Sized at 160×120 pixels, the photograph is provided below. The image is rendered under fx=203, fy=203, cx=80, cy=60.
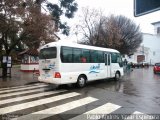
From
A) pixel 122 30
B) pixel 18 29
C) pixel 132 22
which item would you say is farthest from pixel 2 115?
pixel 132 22

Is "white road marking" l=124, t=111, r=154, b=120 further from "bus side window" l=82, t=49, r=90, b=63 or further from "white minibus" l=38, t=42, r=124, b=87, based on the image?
"bus side window" l=82, t=49, r=90, b=63

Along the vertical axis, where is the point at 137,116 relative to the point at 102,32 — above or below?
below

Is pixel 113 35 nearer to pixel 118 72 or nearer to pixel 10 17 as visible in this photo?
pixel 118 72

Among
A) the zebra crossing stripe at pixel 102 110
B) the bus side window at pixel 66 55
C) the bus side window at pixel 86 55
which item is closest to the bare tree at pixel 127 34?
the bus side window at pixel 86 55

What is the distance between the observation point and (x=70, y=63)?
1251 centimetres

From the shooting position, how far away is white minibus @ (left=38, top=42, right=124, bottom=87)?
1194 cm

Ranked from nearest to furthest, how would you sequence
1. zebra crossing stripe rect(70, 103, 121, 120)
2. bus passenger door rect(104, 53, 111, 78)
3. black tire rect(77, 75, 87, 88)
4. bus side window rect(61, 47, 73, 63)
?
1. zebra crossing stripe rect(70, 103, 121, 120)
2. bus side window rect(61, 47, 73, 63)
3. black tire rect(77, 75, 87, 88)
4. bus passenger door rect(104, 53, 111, 78)

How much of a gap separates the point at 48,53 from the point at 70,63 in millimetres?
1500

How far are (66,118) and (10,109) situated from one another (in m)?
2.44

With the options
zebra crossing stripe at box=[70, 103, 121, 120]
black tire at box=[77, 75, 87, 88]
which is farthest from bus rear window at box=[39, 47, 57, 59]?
zebra crossing stripe at box=[70, 103, 121, 120]

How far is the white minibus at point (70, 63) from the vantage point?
11938 mm

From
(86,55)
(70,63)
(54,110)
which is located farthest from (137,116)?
(86,55)

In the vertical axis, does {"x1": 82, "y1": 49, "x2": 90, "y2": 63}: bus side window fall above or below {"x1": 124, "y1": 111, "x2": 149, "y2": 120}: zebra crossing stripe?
above

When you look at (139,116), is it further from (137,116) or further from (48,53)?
(48,53)
